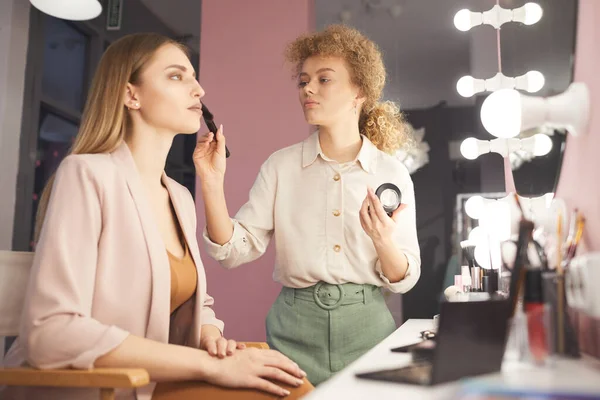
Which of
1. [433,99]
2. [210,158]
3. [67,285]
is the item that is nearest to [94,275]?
[67,285]

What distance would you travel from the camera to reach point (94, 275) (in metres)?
1.20

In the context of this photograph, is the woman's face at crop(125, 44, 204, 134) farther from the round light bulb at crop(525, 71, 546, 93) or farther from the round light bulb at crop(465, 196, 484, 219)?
the round light bulb at crop(465, 196, 484, 219)

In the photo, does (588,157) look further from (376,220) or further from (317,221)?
(317,221)

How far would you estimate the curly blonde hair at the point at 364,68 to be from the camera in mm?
1941

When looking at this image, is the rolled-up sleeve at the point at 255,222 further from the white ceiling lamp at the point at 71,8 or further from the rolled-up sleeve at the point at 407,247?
the white ceiling lamp at the point at 71,8

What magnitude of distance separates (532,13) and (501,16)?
379 millimetres

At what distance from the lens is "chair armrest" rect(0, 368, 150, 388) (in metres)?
0.98

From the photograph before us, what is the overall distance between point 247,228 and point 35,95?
6.18ft

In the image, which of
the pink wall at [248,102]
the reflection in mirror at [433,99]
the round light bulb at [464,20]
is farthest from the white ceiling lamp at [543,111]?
the pink wall at [248,102]

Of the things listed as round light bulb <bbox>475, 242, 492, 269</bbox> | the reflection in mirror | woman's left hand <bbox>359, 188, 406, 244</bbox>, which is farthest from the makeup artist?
the reflection in mirror

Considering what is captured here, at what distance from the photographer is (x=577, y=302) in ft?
2.71

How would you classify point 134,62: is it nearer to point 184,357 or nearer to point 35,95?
point 184,357

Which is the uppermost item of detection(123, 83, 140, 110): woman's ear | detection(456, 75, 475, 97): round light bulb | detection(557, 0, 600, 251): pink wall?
detection(456, 75, 475, 97): round light bulb

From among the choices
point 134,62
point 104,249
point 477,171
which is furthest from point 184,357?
point 477,171
